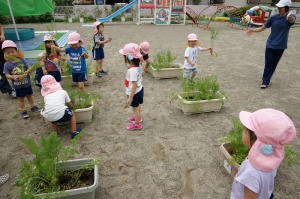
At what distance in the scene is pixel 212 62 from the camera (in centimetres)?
692

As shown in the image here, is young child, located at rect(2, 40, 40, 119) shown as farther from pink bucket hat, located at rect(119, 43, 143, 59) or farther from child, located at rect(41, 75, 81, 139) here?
pink bucket hat, located at rect(119, 43, 143, 59)

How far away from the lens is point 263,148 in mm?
1345

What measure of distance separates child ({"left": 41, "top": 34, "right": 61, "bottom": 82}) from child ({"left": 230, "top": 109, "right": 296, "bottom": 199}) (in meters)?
3.48

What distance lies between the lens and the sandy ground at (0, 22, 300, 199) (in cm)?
257

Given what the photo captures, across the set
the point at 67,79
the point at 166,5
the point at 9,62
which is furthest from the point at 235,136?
the point at 166,5

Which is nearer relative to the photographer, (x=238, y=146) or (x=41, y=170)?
(x=41, y=170)

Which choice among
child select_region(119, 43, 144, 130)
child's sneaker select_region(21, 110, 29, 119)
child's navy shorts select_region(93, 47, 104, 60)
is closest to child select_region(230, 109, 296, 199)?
child select_region(119, 43, 144, 130)

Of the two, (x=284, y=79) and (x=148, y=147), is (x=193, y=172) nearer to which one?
(x=148, y=147)

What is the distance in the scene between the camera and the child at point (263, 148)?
1.29 meters

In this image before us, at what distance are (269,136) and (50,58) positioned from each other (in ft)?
12.9

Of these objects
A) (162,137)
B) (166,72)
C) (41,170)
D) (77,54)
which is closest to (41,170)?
(41,170)

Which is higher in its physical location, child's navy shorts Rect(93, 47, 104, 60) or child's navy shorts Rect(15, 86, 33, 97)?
child's navy shorts Rect(93, 47, 104, 60)

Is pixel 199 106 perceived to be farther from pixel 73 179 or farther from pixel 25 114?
pixel 25 114

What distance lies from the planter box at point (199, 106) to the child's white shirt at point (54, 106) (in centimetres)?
191
